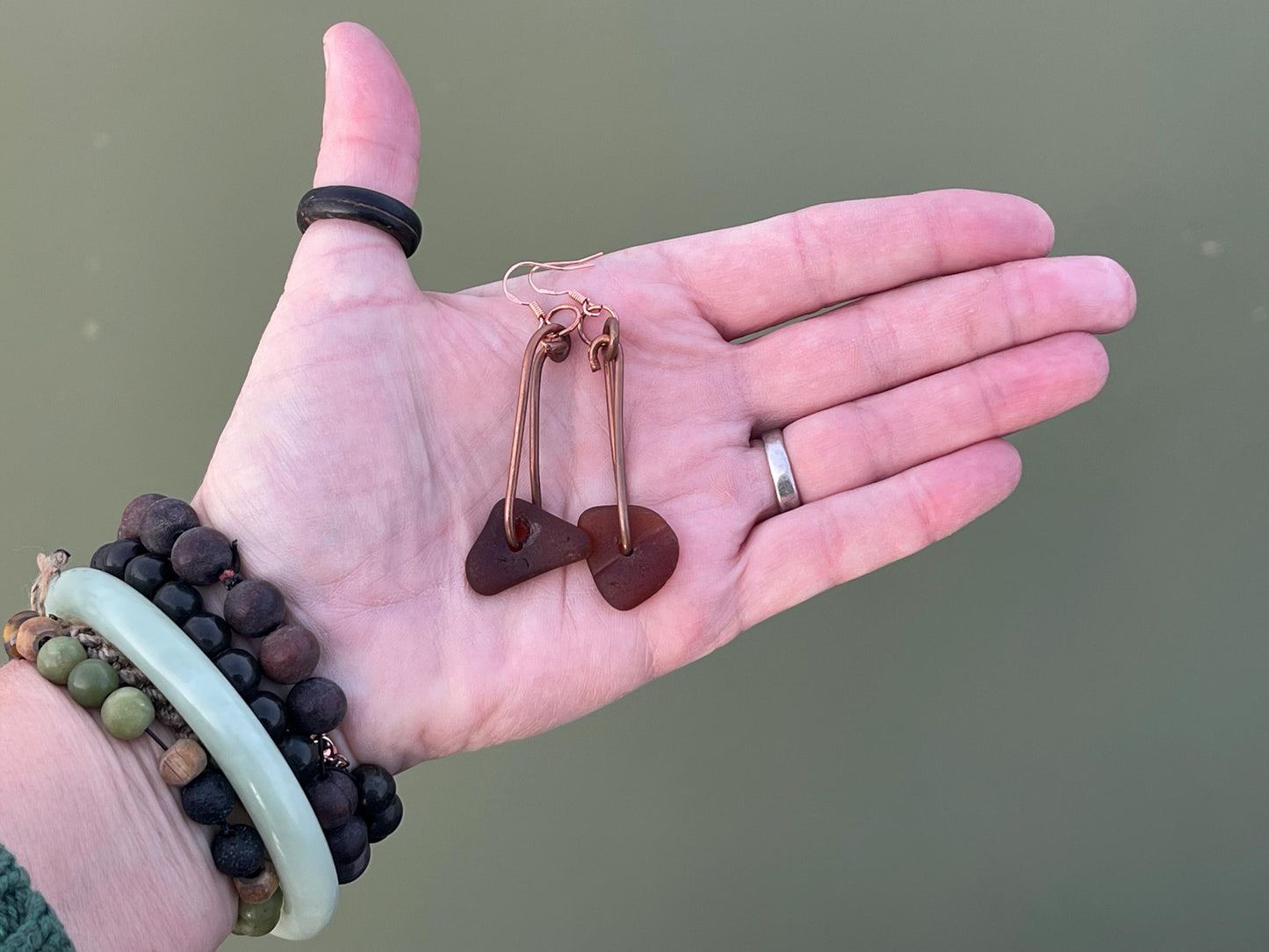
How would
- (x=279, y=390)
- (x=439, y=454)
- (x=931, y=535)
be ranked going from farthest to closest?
(x=931, y=535) < (x=439, y=454) < (x=279, y=390)

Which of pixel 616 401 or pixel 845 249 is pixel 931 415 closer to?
pixel 845 249

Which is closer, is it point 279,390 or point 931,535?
point 279,390

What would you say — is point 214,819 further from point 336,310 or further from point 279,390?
point 336,310

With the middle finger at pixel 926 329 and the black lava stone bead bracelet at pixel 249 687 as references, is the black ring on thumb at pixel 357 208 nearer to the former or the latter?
the black lava stone bead bracelet at pixel 249 687

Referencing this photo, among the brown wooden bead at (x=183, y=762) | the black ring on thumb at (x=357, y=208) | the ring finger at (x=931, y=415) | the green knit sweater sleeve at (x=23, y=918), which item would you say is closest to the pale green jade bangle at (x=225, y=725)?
the brown wooden bead at (x=183, y=762)

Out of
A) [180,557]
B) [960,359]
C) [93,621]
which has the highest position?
[960,359]

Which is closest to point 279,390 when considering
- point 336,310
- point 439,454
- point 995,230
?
point 336,310

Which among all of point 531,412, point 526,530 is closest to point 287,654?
point 526,530
